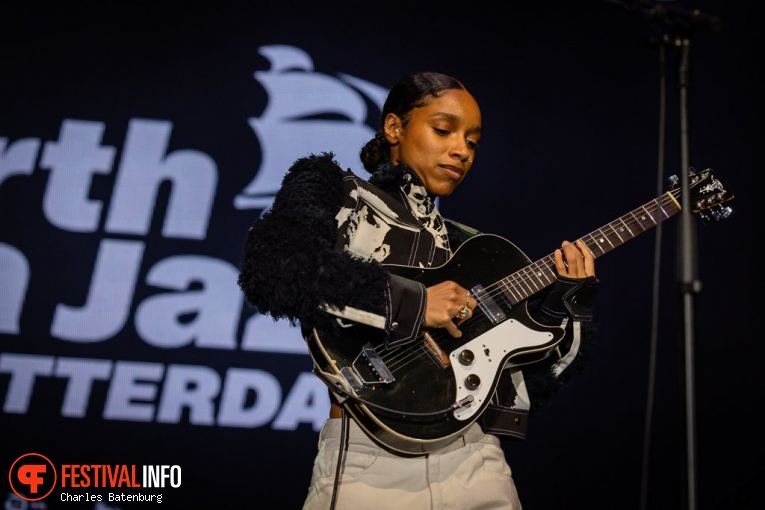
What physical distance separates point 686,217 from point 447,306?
2.11 feet

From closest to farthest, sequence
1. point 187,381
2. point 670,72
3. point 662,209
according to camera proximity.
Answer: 1. point 662,209
2. point 187,381
3. point 670,72

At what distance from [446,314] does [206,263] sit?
2.03m

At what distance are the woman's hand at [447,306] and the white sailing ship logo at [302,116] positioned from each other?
1.85m

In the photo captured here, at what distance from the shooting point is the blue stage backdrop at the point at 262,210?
367 cm

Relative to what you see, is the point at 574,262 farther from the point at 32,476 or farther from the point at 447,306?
the point at 32,476

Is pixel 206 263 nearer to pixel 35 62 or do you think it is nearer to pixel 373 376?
pixel 35 62

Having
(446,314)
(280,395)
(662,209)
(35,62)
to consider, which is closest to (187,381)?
(280,395)

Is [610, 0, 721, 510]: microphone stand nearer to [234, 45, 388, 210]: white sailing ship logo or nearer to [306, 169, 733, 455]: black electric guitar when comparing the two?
[306, 169, 733, 455]: black electric guitar

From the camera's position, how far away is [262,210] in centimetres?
386

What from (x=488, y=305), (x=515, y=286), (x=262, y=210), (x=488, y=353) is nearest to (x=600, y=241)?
(x=515, y=286)

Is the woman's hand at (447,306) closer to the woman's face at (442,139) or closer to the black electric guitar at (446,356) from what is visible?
the black electric guitar at (446,356)

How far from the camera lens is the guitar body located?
6.58 ft

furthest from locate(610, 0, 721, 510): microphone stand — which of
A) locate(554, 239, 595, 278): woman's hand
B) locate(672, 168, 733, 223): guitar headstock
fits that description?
locate(672, 168, 733, 223): guitar headstock

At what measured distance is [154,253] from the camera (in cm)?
381
